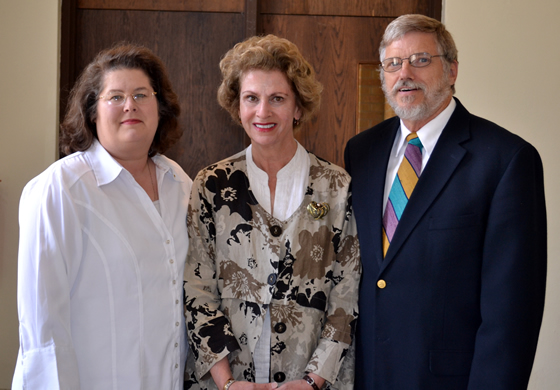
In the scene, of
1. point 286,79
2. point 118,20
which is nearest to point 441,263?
point 286,79

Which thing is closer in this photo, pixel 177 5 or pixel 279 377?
pixel 279 377

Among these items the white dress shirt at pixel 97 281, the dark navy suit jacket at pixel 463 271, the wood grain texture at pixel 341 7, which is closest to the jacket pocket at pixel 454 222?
the dark navy suit jacket at pixel 463 271

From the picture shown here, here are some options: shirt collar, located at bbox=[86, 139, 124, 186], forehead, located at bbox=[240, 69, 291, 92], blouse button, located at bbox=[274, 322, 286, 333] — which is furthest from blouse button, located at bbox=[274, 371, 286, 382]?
forehead, located at bbox=[240, 69, 291, 92]

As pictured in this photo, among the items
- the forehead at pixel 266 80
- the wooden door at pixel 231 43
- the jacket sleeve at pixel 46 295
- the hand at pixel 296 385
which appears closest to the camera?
the jacket sleeve at pixel 46 295

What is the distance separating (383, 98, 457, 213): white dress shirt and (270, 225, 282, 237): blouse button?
1.31 feet

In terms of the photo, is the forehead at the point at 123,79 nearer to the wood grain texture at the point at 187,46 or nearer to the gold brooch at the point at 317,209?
the gold brooch at the point at 317,209

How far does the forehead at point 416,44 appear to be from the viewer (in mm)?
1892

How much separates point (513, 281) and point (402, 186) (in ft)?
1.60

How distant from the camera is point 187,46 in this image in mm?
3268

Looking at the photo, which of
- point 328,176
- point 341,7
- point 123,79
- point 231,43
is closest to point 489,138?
point 328,176

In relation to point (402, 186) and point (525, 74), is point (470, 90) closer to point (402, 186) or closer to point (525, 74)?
point (525, 74)

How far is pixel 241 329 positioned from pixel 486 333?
83 centimetres

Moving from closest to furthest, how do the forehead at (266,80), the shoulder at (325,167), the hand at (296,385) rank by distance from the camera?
the hand at (296,385) < the forehead at (266,80) < the shoulder at (325,167)

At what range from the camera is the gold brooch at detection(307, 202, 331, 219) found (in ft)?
6.34
